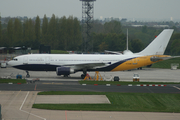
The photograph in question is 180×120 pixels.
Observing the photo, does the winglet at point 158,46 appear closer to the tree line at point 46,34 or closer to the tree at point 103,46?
the tree line at point 46,34

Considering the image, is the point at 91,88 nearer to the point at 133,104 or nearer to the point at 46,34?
the point at 133,104

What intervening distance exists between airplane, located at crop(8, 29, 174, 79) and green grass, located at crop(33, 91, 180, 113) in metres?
15.1

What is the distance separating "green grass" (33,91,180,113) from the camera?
1008 inches

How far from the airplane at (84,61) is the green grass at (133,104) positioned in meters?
15.1

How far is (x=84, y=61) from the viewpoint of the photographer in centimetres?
4741

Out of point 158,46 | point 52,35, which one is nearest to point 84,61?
point 158,46

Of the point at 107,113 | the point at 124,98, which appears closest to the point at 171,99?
the point at 124,98

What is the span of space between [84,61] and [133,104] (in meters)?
20.8

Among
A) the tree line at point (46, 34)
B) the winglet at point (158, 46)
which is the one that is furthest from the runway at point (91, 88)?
the tree line at point (46, 34)

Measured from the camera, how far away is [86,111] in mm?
24516

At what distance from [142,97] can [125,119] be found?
9.28 meters

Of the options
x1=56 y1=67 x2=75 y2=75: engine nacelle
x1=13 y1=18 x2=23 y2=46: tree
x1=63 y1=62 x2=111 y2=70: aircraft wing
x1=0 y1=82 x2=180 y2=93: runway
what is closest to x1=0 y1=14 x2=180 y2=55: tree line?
x1=13 y1=18 x2=23 y2=46: tree

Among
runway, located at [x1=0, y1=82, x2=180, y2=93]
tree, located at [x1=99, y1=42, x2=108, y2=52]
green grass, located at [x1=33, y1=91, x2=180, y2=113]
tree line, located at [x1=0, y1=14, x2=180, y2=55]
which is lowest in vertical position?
green grass, located at [x1=33, y1=91, x2=180, y2=113]

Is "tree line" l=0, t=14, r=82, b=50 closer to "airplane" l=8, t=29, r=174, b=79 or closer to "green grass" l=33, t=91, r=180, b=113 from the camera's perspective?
"airplane" l=8, t=29, r=174, b=79
